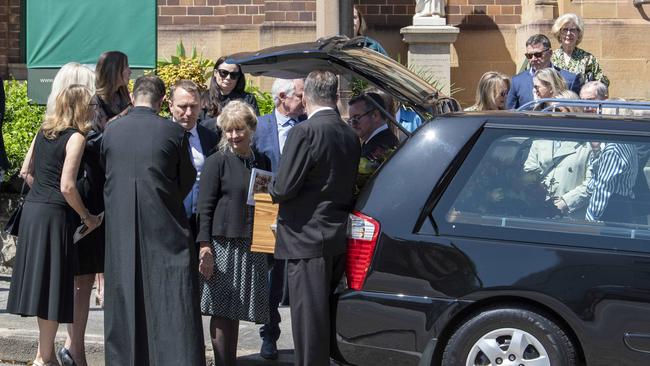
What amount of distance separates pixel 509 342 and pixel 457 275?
0.42 meters

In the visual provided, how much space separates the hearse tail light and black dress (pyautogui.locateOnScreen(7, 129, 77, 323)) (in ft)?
6.59

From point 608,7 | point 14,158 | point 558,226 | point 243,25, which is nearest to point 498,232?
point 558,226

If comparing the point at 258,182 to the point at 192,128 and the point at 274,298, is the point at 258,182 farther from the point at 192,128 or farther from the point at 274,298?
the point at 274,298

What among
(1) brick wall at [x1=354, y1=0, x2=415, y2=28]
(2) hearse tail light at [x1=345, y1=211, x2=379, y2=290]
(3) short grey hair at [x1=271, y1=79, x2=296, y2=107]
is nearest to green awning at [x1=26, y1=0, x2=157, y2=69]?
(3) short grey hair at [x1=271, y1=79, x2=296, y2=107]

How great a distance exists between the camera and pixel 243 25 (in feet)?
59.3

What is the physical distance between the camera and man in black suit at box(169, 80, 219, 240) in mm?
7922

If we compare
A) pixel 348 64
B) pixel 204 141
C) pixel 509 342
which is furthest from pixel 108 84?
pixel 509 342

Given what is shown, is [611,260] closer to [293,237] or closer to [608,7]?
[293,237]

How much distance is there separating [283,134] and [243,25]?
31.8 feet

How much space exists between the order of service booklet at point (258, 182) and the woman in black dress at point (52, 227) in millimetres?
1018

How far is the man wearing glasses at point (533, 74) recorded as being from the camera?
9.51 meters

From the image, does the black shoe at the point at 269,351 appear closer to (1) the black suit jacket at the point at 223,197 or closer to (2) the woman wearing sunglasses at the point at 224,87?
(1) the black suit jacket at the point at 223,197

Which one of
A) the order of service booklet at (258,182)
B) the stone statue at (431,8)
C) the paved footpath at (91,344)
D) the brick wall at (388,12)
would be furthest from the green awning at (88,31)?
the brick wall at (388,12)

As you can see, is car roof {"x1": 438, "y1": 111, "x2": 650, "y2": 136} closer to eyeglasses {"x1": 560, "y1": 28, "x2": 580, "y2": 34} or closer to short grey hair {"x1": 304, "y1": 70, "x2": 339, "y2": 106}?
short grey hair {"x1": 304, "y1": 70, "x2": 339, "y2": 106}
